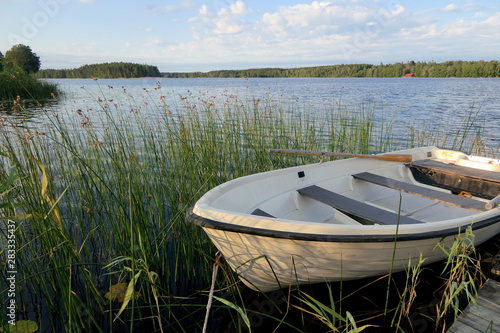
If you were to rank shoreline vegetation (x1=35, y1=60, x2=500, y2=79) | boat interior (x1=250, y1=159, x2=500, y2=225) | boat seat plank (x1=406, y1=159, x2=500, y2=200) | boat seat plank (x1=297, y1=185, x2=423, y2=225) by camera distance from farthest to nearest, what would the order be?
shoreline vegetation (x1=35, y1=60, x2=500, y2=79)
boat seat plank (x1=406, y1=159, x2=500, y2=200)
boat interior (x1=250, y1=159, x2=500, y2=225)
boat seat plank (x1=297, y1=185, x2=423, y2=225)

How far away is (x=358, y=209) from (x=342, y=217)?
0.88 ft

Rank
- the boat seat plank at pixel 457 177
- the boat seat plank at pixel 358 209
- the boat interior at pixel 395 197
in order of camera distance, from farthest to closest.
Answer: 1. the boat seat plank at pixel 457 177
2. the boat interior at pixel 395 197
3. the boat seat plank at pixel 358 209

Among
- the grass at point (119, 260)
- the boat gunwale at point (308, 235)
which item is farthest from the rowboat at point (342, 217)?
the grass at point (119, 260)

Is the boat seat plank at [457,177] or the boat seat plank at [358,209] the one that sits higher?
the boat seat plank at [358,209]

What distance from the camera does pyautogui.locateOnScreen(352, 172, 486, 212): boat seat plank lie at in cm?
269

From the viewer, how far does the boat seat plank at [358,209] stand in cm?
236

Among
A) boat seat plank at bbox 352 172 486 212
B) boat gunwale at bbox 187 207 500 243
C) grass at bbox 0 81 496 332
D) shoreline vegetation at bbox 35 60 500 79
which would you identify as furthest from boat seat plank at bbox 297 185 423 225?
shoreline vegetation at bbox 35 60 500 79

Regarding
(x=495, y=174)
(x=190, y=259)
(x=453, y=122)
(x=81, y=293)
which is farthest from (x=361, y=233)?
(x=453, y=122)

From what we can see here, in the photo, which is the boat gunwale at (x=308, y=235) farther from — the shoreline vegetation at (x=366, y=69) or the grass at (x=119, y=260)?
the shoreline vegetation at (x=366, y=69)

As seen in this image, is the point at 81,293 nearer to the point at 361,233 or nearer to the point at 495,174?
the point at 361,233

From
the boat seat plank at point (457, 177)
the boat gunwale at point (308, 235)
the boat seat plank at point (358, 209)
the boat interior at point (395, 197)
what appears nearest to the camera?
the boat gunwale at point (308, 235)

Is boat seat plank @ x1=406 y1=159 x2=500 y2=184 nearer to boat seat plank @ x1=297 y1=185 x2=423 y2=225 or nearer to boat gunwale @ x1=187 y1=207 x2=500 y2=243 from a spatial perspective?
boat seat plank @ x1=297 y1=185 x2=423 y2=225

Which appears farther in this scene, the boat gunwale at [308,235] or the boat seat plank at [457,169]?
the boat seat plank at [457,169]

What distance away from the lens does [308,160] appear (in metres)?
4.80
